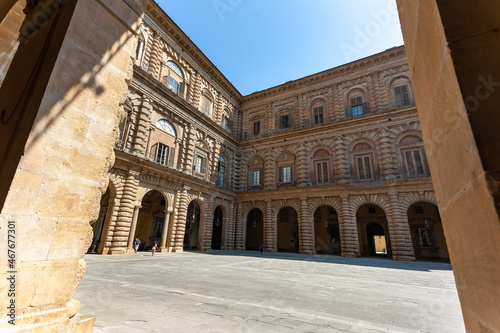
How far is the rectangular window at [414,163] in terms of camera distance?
55.5 ft

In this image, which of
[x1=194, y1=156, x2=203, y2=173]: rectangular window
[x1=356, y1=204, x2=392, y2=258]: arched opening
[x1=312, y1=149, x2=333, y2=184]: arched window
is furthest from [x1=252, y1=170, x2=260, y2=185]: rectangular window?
[x1=356, y1=204, x2=392, y2=258]: arched opening

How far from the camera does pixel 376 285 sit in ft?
21.4

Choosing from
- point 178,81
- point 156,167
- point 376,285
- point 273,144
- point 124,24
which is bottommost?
point 376,285

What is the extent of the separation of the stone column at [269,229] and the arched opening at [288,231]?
3552 mm

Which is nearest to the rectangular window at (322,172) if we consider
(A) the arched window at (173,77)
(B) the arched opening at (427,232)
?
(B) the arched opening at (427,232)

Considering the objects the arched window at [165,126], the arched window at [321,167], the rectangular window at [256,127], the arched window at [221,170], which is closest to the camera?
the arched window at [165,126]

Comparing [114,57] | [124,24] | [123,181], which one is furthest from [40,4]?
[123,181]

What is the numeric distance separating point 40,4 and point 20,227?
2954mm

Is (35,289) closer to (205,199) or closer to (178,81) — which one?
(205,199)

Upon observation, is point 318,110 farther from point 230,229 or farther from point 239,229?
point 230,229

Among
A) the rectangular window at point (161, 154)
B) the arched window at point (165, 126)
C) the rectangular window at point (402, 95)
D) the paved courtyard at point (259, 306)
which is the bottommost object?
the paved courtyard at point (259, 306)

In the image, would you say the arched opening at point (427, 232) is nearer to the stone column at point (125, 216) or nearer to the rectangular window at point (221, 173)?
the rectangular window at point (221, 173)

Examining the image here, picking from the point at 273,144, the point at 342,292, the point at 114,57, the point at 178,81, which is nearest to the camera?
the point at 114,57

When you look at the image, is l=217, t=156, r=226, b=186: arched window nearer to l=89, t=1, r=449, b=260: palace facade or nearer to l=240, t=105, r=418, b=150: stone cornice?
l=89, t=1, r=449, b=260: palace facade
